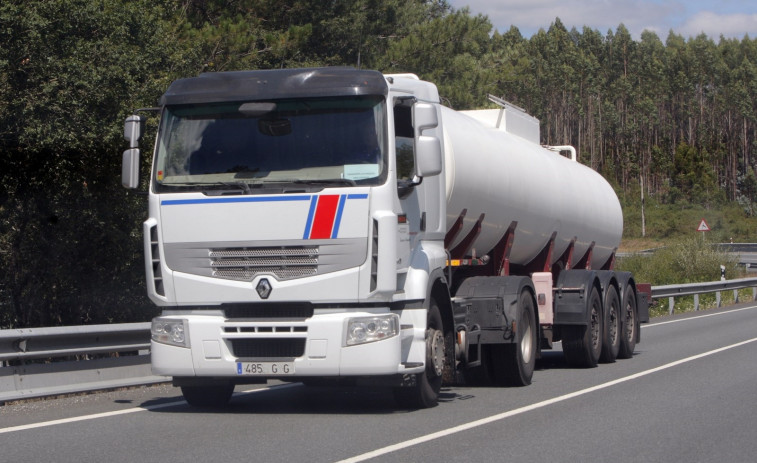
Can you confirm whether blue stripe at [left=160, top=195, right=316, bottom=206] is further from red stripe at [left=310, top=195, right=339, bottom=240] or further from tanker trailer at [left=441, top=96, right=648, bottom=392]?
tanker trailer at [left=441, top=96, right=648, bottom=392]

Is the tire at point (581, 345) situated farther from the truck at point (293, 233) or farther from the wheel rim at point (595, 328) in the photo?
the truck at point (293, 233)

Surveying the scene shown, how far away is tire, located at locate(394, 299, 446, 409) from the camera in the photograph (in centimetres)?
997

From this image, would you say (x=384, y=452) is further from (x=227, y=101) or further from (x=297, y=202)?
(x=227, y=101)

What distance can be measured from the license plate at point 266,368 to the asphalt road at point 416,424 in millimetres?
428

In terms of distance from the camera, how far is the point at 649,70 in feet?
407

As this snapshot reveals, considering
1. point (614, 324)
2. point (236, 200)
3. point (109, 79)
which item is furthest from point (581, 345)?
point (109, 79)

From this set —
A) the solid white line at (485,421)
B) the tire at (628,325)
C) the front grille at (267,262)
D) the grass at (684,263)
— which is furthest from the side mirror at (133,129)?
the grass at (684,263)

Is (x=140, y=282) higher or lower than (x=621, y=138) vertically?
lower

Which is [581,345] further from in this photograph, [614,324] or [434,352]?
[434,352]

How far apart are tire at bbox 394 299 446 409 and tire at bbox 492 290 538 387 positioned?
2.00 metres

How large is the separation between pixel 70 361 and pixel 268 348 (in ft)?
10.0

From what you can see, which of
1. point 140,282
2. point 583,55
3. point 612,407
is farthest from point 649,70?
point 612,407

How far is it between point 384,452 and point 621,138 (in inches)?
4446

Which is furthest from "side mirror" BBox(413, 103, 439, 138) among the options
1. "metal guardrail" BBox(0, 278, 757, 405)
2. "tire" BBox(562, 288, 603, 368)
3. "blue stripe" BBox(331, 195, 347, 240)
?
"tire" BBox(562, 288, 603, 368)
